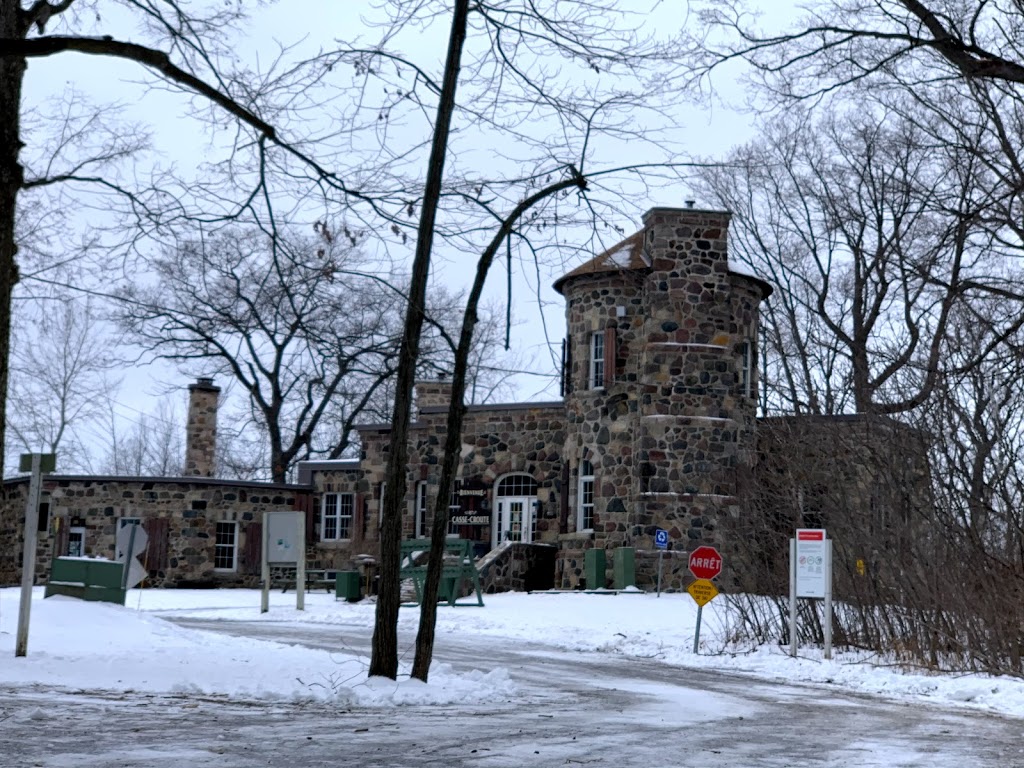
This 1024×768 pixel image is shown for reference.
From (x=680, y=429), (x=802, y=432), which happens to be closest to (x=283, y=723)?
(x=802, y=432)

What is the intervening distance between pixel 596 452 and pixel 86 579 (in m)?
16.9

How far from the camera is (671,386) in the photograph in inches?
1399

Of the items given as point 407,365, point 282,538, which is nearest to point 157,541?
point 282,538

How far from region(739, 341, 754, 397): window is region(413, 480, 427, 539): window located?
9.96m

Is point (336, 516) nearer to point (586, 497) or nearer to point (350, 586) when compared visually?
point (586, 497)

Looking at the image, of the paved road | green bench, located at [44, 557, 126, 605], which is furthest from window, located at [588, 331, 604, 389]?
the paved road

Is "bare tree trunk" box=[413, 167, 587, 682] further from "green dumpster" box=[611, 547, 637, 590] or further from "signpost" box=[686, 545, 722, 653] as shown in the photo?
"green dumpster" box=[611, 547, 637, 590]

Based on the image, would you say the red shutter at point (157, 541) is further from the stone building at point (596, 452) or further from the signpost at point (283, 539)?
the signpost at point (283, 539)

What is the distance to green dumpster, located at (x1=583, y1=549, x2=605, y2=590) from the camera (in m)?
34.3

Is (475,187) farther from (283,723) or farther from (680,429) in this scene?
(680,429)

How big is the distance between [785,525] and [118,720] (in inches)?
521

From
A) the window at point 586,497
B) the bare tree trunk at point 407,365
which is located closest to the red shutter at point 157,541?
the window at point 586,497

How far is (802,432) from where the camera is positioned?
20.5m

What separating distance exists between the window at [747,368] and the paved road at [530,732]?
22.1m
